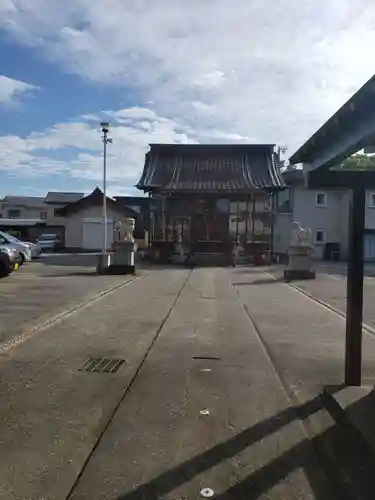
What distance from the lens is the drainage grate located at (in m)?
6.27

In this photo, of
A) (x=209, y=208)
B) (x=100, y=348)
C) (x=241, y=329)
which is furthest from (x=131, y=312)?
(x=209, y=208)

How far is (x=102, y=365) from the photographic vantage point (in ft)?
21.4

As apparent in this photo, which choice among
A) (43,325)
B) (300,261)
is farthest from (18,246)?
(43,325)

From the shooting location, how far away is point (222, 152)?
34.1 meters

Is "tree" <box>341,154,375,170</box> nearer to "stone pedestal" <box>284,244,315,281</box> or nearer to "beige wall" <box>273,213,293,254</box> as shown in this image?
"stone pedestal" <box>284,244,315,281</box>

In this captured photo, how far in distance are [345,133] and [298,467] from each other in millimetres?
2919

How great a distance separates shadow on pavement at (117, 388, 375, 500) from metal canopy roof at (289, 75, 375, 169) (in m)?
2.40

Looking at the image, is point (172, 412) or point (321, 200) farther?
point (321, 200)

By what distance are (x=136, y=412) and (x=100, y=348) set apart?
277 centimetres

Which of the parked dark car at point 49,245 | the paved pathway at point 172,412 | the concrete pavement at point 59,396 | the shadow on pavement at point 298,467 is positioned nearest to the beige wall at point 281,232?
the parked dark car at point 49,245

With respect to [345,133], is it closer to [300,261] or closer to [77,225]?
[300,261]

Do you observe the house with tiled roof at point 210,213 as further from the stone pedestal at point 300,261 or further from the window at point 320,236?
the stone pedestal at point 300,261

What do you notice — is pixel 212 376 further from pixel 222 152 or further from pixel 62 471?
pixel 222 152

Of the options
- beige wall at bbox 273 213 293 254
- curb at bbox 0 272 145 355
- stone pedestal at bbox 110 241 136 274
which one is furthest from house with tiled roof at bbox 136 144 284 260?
curb at bbox 0 272 145 355
